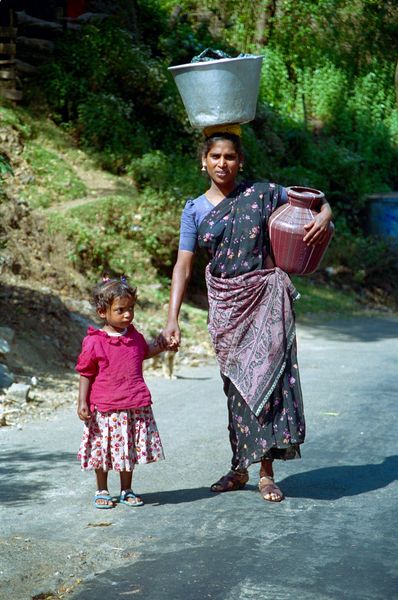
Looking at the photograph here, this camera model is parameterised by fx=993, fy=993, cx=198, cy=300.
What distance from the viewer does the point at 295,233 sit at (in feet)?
16.1

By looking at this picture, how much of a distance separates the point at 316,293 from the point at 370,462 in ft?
34.0

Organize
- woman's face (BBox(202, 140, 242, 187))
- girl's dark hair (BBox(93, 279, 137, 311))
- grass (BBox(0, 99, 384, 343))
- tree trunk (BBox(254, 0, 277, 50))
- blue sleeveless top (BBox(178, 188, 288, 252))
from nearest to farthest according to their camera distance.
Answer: girl's dark hair (BBox(93, 279, 137, 311)) < woman's face (BBox(202, 140, 242, 187)) < blue sleeveless top (BBox(178, 188, 288, 252)) < grass (BBox(0, 99, 384, 343)) < tree trunk (BBox(254, 0, 277, 50))

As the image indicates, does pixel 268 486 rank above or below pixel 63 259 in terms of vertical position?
above

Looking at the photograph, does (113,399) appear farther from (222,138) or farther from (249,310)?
(222,138)

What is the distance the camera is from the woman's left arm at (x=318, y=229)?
4895 mm

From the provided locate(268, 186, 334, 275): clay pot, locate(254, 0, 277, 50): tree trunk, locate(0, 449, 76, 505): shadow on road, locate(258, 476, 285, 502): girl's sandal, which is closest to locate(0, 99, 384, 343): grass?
locate(0, 449, 76, 505): shadow on road

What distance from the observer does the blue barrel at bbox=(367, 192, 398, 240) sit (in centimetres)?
2002

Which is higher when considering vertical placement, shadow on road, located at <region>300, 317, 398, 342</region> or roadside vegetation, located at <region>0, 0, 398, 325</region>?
roadside vegetation, located at <region>0, 0, 398, 325</region>

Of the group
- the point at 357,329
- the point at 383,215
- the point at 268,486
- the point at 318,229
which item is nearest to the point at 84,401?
the point at 268,486

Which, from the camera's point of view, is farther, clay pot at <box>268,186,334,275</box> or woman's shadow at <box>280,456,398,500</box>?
woman's shadow at <box>280,456,398,500</box>

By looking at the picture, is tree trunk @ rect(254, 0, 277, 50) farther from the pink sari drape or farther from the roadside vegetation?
the pink sari drape

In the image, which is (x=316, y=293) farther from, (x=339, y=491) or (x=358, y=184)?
(x=339, y=491)

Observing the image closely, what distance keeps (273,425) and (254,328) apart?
19.6 inches

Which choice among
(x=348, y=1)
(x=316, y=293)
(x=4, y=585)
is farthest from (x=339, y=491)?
(x=348, y=1)
